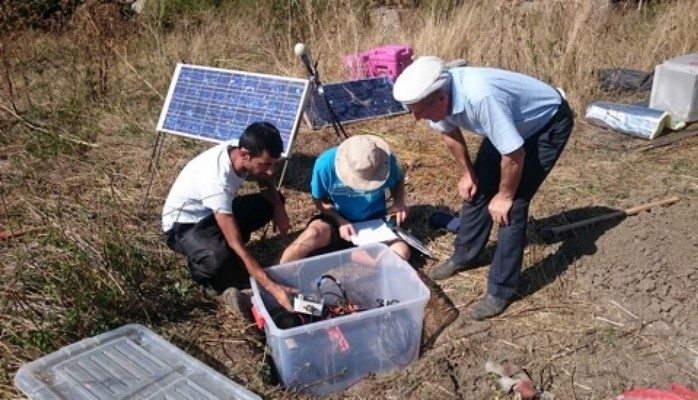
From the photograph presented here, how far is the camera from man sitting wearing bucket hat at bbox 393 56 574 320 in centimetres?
289

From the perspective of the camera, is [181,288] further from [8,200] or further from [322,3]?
[322,3]

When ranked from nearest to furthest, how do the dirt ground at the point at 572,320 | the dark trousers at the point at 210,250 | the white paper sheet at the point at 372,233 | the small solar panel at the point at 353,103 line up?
1. the dirt ground at the point at 572,320
2. the dark trousers at the point at 210,250
3. the white paper sheet at the point at 372,233
4. the small solar panel at the point at 353,103

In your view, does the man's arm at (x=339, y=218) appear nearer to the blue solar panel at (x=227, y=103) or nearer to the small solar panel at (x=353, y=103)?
the blue solar panel at (x=227, y=103)

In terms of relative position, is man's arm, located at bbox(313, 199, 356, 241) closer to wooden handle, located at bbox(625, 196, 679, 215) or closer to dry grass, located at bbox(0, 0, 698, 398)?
dry grass, located at bbox(0, 0, 698, 398)

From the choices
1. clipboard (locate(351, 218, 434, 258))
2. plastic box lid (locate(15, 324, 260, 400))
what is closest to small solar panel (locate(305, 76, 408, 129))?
clipboard (locate(351, 218, 434, 258))

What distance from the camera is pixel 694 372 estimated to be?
3016 mm

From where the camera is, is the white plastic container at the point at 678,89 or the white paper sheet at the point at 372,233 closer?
the white paper sheet at the point at 372,233

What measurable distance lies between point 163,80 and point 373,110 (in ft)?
8.23

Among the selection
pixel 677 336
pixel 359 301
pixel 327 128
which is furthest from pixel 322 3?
pixel 677 336

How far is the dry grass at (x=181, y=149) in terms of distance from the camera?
3250 mm

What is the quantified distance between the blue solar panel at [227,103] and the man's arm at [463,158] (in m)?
1.43

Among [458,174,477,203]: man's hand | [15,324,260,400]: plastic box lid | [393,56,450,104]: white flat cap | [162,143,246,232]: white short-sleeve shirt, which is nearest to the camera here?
[15,324,260,400]: plastic box lid

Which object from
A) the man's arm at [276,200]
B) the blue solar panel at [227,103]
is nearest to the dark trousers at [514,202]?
the man's arm at [276,200]

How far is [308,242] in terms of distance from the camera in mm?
3785
